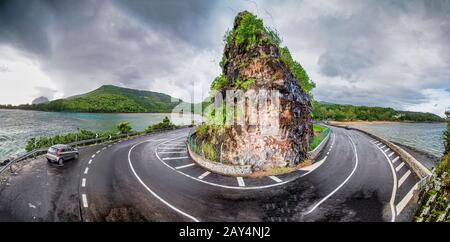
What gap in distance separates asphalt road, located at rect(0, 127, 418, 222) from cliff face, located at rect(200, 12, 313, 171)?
206cm

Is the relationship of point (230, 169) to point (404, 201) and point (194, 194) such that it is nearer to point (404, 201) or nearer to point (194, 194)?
point (194, 194)

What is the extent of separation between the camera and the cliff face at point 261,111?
54.5 ft

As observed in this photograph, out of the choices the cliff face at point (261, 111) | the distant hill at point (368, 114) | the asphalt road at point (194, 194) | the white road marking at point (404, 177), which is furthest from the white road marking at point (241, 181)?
the distant hill at point (368, 114)

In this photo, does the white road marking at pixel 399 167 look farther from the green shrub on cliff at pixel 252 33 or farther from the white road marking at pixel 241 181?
the green shrub on cliff at pixel 252 33

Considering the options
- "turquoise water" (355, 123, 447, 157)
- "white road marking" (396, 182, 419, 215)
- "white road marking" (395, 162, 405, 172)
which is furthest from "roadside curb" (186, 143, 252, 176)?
"turquoise water" (355, 123, 447, 157)

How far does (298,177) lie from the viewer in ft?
48.7

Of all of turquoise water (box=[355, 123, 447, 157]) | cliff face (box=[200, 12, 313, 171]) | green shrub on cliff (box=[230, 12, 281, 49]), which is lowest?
turquoise water (box=[355, 123, 447, 157])

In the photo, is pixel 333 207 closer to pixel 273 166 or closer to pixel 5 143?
pixel 273 166

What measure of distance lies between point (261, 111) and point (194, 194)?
849 centimetres

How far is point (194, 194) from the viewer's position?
1149 cm

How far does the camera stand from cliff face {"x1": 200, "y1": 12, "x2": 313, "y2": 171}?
54.5 ft

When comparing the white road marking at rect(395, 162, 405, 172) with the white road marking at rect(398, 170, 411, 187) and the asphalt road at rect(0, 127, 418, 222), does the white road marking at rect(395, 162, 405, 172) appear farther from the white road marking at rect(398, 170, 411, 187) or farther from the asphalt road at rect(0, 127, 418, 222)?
the white road marking at rect(398, 170, 411, 187)

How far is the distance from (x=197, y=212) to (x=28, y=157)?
15902mm

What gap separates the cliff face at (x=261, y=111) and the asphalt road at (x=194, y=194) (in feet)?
6.74
